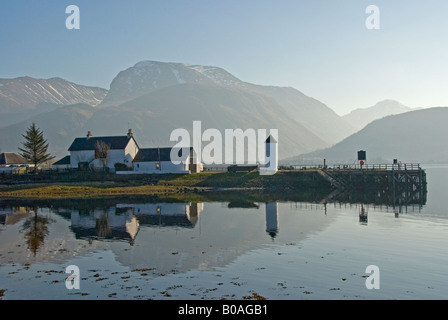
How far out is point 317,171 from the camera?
90.1 m

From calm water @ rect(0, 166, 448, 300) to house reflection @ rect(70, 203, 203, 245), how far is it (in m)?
0.11

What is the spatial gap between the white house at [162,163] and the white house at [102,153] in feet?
10.1

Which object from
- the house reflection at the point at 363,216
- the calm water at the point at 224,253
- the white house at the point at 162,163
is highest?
the white house at the point at 162,163

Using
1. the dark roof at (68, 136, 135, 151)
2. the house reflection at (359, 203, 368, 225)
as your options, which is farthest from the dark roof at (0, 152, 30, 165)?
the house reflection at (359, 203, 368, 225)

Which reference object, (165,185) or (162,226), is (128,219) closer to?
(162,226)

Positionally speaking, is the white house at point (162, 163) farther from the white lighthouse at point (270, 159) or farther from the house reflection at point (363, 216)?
the house reflection at point (363, 216)

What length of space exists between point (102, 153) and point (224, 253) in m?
74.7

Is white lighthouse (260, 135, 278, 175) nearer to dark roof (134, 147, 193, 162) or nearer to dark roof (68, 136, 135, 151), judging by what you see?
dark roof (134, 147, 193, 162)

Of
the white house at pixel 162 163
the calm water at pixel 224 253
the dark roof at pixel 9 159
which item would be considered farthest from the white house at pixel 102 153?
the calm water at pixel 224 253

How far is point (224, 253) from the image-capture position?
104 ft

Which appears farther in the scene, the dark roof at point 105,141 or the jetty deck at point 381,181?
the dark roof at point 105,141

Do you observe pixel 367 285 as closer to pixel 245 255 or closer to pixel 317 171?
pixel 245 255

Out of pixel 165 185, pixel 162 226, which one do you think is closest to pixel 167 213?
pixel 162 226

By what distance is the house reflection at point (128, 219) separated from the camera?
40.2 meters
